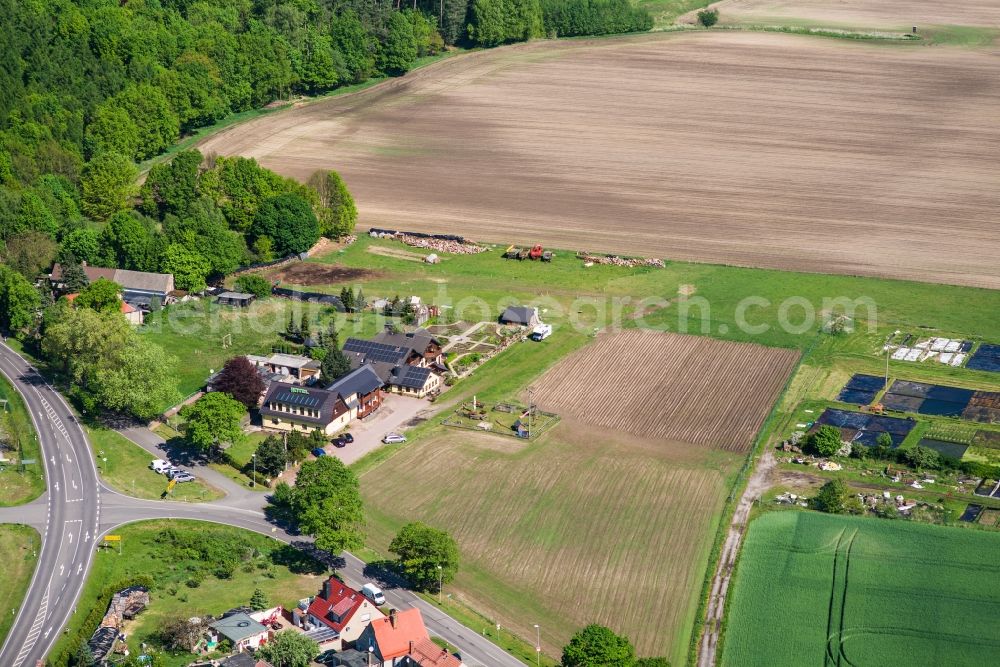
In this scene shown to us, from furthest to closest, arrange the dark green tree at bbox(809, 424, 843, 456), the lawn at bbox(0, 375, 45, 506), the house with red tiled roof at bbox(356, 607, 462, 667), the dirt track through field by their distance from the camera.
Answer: the dirt track through field → the dark green tree at bbox(809, 424, 843, 456) → the lawn at bbox(0, 375, 45, 506) → the house with red tiled roof at bbox(356, 607, 462, 667)

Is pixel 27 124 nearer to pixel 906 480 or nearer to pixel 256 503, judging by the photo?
pixel 256 503

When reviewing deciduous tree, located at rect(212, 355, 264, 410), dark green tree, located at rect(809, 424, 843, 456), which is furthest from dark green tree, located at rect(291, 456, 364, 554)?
dark green tree, located at rect(809, 424, 843, 456)

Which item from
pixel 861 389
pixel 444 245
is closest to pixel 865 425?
pixel 861 389

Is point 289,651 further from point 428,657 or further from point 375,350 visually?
point 375,350

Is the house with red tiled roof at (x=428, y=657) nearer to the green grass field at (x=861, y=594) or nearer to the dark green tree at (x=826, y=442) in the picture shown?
the green grass field at (x=861, y=594)

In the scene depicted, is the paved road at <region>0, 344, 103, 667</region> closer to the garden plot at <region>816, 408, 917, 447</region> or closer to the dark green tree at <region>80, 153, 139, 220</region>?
the dark green tree at <region>80, 153, 139, 220</region>
